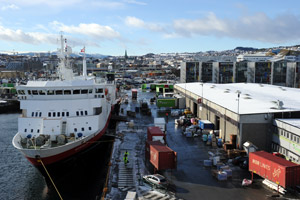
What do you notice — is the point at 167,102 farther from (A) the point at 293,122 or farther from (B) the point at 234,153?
(A) the point at 293,122

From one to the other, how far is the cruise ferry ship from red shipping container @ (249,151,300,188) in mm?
14485

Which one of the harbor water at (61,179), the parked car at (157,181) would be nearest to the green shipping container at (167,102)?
the harbor water at (61,179)

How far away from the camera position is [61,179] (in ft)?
78.9

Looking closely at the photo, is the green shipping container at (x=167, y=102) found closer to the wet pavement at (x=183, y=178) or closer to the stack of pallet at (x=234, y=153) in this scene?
the wet pavement at (x=183, y=178)

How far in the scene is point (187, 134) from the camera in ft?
118

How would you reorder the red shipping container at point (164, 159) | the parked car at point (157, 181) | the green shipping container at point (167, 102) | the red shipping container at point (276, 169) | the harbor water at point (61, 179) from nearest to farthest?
1. the red shipping container at point (276, 169)
2. the parked car at point (157, 181)
3. the red shipping container at point (164, 159)
4. the harbor water at point (61, 179)
5. the green shipping container at point (167, 102)

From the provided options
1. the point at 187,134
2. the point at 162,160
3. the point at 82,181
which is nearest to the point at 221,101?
the point at 187,134

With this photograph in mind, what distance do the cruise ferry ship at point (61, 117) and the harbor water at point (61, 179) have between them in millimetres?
2057

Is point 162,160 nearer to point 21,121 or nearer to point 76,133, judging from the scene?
point 76,133

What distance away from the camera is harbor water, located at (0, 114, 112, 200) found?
22.7m

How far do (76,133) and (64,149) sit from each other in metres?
3.48

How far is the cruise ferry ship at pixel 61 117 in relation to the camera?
964 inches

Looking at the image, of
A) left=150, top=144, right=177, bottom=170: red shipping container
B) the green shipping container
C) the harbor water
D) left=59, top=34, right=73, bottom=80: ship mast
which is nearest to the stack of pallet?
left=150, top=144, right=177, bottom=170: red shipping container

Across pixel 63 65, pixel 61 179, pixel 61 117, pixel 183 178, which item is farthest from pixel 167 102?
pixel 61 179
